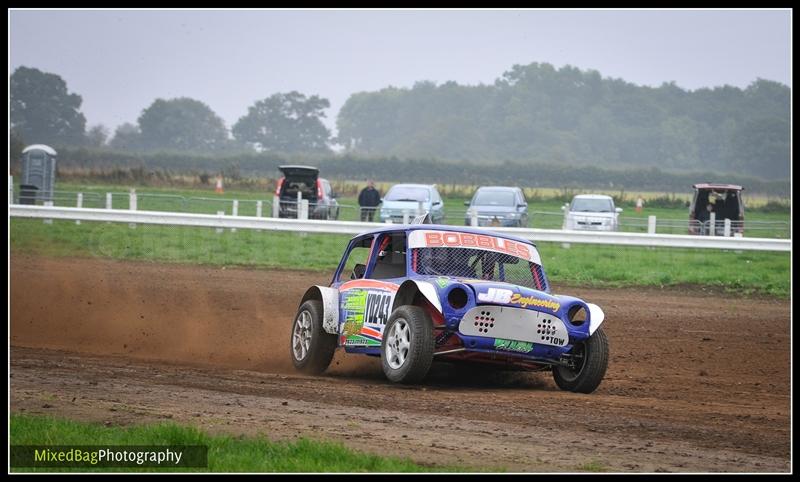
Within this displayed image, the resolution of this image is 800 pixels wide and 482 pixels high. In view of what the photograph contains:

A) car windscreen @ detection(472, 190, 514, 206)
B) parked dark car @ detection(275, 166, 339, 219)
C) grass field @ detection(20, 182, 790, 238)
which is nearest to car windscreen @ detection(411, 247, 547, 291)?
grass field @ detection(20, 182, 790, 238)

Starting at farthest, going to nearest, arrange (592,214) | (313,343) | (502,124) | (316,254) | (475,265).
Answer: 1. (502,124)
2. (592,214)
3. (316,254)
4. (313,343)
5. (475,265)

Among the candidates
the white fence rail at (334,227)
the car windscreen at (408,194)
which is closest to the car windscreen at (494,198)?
the car windscreen at (408,194)

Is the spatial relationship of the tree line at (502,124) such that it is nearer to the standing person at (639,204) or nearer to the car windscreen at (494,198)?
the standing person at (639,204)

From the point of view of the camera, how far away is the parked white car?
30.2m

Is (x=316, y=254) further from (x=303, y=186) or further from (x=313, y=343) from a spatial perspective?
(x=303, y=186)

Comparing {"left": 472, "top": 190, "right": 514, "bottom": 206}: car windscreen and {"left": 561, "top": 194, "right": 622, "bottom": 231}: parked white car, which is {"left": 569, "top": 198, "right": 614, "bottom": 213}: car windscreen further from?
{"left": 472, "top": 190, "right": 514, "bottom": 206}: car windscreen

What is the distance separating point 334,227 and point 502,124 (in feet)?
238

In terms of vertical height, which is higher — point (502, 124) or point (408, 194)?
point (502, 124)

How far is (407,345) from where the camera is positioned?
10727 mm

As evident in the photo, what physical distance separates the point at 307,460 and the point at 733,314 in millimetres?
13339

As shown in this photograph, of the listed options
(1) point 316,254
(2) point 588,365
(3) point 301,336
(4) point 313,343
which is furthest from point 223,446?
(1) point 316,254

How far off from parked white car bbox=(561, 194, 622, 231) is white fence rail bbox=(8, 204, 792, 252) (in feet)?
10.2

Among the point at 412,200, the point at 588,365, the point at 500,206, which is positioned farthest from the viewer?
the point at 412,200

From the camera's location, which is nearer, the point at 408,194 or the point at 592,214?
the point at 592,214
